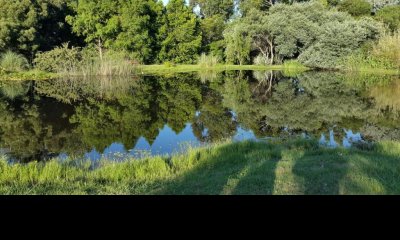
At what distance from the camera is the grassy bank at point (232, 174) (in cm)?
488

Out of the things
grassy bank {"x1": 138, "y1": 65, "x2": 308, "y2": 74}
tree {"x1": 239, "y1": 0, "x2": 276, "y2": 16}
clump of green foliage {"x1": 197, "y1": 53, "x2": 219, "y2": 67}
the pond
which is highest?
tree {"x1": 239, "y1": 0, "x2": 276, "y2": 16}

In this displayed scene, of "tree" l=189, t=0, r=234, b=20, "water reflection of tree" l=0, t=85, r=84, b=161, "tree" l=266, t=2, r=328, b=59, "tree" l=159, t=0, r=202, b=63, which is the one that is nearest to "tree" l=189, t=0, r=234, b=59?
"tree" l=189, t=0, r=234, b=20

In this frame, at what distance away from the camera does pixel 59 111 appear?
45.9 ft

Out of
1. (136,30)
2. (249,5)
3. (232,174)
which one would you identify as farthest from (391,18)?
(232,174)

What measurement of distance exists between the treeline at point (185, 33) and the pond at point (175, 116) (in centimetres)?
944

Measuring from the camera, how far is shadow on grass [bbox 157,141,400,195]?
187 inches

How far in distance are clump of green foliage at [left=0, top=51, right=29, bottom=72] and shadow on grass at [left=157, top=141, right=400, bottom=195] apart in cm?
2316

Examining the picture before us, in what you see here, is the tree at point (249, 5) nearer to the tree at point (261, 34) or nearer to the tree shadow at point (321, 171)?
the tree at point (261, 34)

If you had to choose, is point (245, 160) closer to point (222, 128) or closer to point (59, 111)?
point (222, 128)

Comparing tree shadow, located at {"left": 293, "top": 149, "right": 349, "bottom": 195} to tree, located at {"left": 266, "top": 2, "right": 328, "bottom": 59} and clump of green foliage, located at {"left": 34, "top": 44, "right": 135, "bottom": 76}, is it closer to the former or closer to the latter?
clump of green foliage, located at {"left": 34, "top": 44, "right": 135, "bottom": 76}

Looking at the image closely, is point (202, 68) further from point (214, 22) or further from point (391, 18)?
point (391, 18)

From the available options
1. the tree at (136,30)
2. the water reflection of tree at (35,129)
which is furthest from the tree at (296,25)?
the water reflection of tree at (35,129)
